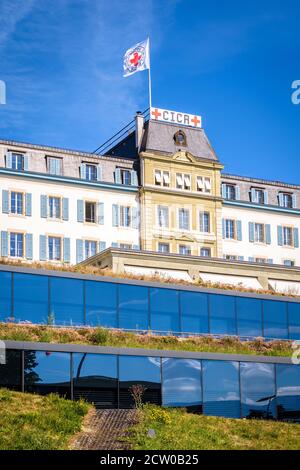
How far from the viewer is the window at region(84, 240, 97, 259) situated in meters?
71.0

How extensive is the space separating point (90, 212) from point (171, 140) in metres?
9.33

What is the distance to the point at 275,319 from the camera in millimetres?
55656

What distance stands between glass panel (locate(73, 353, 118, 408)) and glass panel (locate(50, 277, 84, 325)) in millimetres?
5405

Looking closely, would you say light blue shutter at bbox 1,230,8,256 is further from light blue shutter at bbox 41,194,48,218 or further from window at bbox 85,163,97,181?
window at bbox 85,163,97,181

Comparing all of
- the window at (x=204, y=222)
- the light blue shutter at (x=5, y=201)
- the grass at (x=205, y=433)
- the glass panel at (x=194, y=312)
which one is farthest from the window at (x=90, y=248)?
the grass at (x=205, y=433)

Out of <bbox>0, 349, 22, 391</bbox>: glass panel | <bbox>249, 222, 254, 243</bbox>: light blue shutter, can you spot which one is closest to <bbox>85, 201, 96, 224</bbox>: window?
<bbox>249, 222, 254, 243</bbox>: light blue shutter

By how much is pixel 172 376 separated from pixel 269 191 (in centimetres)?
3912

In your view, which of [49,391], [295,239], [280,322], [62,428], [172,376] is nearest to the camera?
[62,428]

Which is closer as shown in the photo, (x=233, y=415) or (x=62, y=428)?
(x=62, y=428)

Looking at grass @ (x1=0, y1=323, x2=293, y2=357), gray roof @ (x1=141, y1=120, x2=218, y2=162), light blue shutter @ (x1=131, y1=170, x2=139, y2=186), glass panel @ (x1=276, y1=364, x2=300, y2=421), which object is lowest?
glass panel @ (x1=276, y1=364, x2=300, y2=421)
